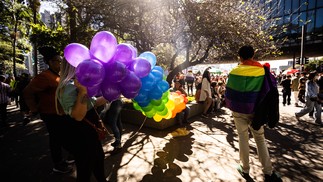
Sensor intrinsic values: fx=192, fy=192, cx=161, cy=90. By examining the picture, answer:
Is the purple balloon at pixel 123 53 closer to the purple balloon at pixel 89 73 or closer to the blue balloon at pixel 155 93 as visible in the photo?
the purple balloon at pixel 89 73

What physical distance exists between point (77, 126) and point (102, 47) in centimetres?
94

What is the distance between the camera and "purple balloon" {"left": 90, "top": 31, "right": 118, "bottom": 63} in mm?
2256

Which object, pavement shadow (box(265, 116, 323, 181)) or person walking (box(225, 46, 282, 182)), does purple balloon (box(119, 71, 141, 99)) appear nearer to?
person walking (box(225, 46, 282, 182))

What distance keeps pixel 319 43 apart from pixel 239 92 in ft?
93.5

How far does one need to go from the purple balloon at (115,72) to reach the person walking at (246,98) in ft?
5.43

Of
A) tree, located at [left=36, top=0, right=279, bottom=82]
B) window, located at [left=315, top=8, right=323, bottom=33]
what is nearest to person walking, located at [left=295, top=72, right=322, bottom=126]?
tree, located at [left=36, top=0, right=279, bottom=82]

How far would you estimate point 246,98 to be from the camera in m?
2.77

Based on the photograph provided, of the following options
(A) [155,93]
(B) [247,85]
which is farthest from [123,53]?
(B) [247,85]

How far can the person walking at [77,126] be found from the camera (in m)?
1.88

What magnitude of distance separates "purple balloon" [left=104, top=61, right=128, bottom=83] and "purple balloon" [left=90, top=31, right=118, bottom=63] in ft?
0.32

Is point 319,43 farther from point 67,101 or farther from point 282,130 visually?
point 67,101

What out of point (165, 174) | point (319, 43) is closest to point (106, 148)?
point (165, 174)

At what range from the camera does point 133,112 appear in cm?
632

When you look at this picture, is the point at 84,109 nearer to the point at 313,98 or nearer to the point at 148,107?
the point at 148,107
